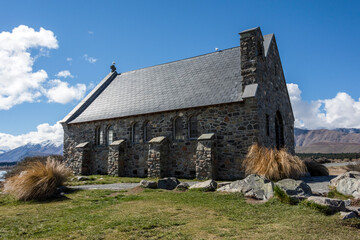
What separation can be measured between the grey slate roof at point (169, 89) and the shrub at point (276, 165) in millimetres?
3849

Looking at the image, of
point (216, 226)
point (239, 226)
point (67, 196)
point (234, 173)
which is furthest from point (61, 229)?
point (234, 173)

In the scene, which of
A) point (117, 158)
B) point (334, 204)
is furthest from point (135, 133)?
point (334, 204)

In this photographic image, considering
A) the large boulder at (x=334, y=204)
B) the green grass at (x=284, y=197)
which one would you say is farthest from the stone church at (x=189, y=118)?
the large boulder at (x=334, y=204)

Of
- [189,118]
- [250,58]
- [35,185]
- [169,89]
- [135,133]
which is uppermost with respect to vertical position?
[250,58]

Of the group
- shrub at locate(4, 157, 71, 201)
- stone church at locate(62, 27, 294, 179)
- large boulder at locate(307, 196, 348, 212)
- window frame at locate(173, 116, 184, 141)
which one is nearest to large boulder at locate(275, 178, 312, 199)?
large boulder at locate(307, 196, 348, 212)

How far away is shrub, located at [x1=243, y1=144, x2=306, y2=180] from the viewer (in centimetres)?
1137

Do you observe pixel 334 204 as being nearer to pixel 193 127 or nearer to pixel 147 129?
pixel 193 127

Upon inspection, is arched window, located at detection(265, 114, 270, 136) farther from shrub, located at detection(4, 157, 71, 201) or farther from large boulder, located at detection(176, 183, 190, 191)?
shrub, located at detection(4, 157, 71, 201)

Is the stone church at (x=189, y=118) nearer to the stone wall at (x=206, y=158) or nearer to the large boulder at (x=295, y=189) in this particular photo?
the stone wall at (x=206, y=158)

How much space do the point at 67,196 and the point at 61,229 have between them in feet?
15.6

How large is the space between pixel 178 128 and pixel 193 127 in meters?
1.12

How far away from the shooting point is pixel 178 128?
17.2m

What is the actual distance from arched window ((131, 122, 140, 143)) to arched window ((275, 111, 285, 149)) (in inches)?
373

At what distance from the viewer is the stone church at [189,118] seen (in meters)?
15.0
